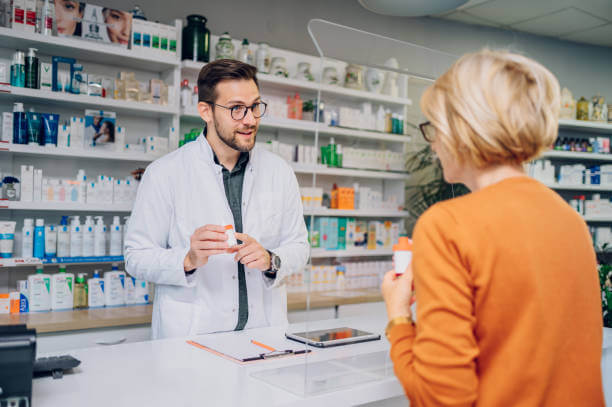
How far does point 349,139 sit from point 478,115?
3.31m

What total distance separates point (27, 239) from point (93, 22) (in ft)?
4.68

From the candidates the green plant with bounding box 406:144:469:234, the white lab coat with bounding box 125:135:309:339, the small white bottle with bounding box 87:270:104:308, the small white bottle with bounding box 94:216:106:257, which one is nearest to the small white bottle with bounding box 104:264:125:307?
the small white bottle with bounding box 87:270:104:308

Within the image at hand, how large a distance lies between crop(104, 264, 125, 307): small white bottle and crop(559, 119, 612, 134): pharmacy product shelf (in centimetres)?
445

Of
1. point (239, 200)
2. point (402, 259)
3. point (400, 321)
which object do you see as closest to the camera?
point (400, 321)

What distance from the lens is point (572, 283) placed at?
945 millimetres

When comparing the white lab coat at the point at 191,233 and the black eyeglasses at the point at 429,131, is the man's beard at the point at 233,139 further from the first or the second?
the black eyeglasses at the point at 429,131

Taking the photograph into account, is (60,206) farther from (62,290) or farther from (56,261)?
(62,290)

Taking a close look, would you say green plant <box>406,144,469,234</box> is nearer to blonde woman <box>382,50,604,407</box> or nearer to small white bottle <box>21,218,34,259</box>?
blonde woman <box>382,50,604,407</box>

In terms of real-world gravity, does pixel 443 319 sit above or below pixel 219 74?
below

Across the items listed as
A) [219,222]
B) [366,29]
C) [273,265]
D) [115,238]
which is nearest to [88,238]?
[115,238]

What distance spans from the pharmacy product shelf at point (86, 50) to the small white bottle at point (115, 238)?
108cm

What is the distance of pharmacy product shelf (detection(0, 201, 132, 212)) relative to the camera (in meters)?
3.12

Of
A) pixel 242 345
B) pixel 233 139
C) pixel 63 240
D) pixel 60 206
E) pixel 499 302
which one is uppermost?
pixel 233 139

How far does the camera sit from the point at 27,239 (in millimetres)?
3195
